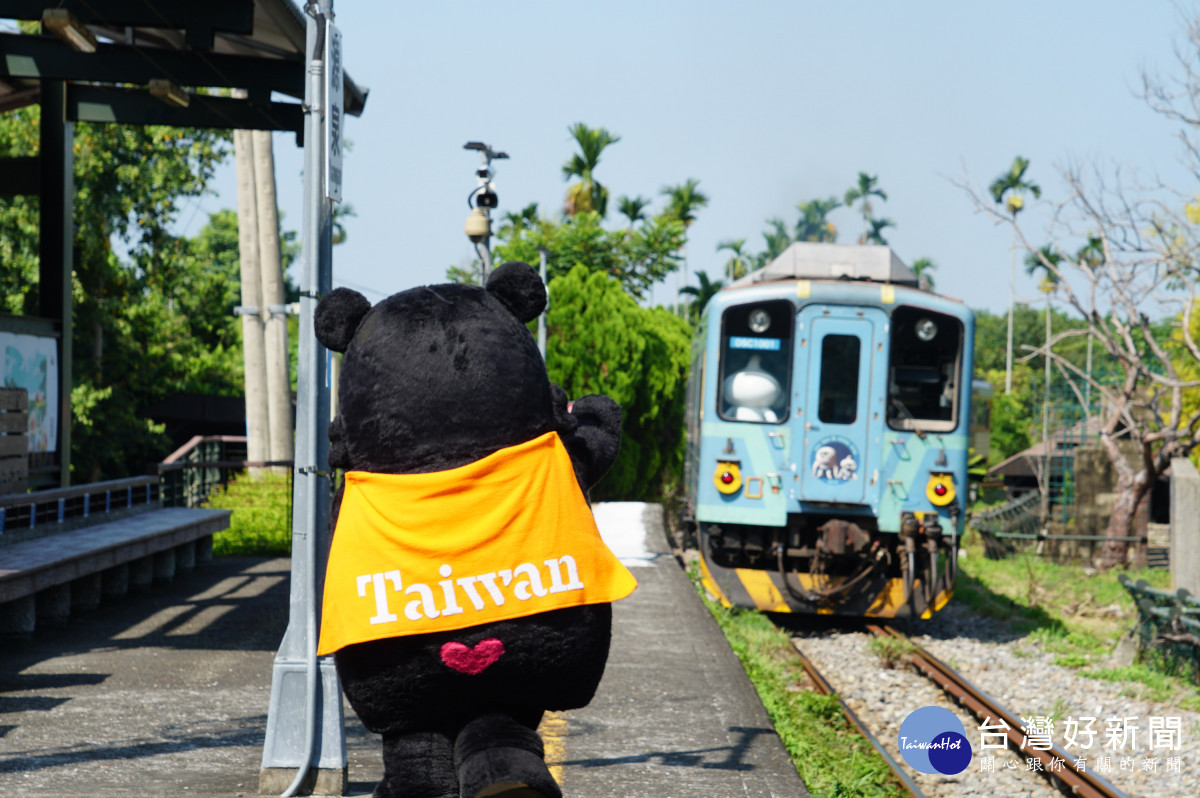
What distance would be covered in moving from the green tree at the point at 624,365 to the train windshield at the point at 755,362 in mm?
9322

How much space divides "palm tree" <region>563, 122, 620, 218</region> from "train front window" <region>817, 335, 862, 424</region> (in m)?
31.3

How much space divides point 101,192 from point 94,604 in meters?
12.8

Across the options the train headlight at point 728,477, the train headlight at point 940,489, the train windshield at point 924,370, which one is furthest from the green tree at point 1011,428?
the train headlight at point 728,477

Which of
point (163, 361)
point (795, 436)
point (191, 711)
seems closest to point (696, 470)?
point (795, 436)

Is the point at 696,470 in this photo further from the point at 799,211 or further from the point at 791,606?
the point at 799,211

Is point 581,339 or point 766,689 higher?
point 581,339

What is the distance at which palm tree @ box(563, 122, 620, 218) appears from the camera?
1645 inches

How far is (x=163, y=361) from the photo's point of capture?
80.9ft

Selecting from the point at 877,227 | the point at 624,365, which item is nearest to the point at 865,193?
the point at 877,227

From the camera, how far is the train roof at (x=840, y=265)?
11.6m

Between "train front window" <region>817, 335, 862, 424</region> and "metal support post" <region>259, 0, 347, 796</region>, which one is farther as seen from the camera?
"train front window" <region>817, 335, 862, 424</region>

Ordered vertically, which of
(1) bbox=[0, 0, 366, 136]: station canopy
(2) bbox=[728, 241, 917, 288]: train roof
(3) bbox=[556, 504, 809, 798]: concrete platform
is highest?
(1) bbox=[0, 0, 366, 136]: station canopy

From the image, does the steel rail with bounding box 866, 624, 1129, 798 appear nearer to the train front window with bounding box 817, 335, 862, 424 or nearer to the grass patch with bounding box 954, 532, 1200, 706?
the grass patch with bounding box 954, 532, 1200, 706

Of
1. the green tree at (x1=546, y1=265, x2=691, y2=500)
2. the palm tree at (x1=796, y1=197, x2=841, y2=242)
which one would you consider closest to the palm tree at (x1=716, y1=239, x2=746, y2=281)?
the palm tree at (x1=796, y1=197, x2=841, y2=242)
